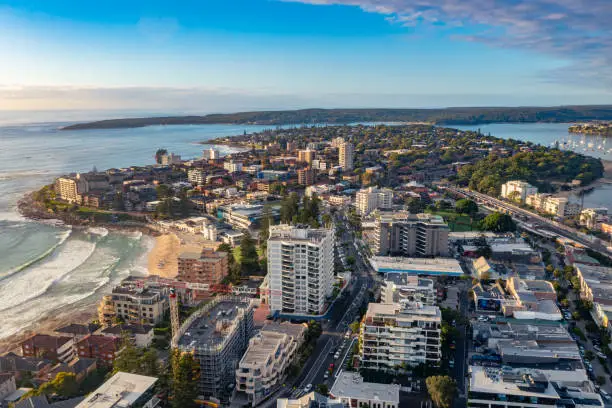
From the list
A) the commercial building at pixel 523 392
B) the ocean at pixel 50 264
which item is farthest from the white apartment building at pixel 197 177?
the commercial building at pixel 523 392

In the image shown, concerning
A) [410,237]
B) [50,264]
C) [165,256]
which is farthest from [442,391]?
[50,264]

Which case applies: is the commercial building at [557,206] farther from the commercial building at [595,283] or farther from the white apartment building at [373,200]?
the commercial building at [595,283]

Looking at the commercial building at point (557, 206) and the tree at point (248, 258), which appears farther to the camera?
the commercial building at point (557, 206)

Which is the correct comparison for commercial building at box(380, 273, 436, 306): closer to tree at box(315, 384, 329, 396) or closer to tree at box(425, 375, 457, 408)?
tree at box(425, 375, 457, 408)

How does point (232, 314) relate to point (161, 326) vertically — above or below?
above

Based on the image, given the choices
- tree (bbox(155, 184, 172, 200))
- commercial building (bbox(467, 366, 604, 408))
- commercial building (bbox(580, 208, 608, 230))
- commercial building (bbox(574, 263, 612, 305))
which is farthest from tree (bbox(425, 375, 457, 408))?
tree (bbox(155, 184, 172, 200))

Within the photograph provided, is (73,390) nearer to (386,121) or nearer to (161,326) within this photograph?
(161,326)

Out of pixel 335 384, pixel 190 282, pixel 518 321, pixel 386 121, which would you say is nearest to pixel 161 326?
pixel 190 282
